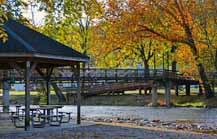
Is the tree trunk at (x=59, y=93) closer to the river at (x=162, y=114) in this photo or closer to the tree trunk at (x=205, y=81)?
the tree trunk at (x=205, y=81)

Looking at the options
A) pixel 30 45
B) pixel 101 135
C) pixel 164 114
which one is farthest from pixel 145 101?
pixel 101 135

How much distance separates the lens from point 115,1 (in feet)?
152

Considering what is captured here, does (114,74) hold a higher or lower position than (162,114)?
higher

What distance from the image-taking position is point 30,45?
18.8 meters

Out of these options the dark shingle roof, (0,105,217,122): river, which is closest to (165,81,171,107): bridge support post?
(0,105,217,122): river

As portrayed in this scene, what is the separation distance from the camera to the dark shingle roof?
1834 cm

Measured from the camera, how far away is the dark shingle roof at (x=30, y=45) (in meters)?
18.3

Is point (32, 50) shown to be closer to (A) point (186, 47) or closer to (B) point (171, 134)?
(B) point (171, 134)

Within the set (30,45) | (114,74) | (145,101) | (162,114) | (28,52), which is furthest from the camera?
(145,101)

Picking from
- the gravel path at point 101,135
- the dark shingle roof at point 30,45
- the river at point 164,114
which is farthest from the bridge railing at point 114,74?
the gravel path at point 101,135

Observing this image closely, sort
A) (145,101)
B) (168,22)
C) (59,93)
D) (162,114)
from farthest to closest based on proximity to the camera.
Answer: (59,93) < (145,101) < (168,22) < (162,114)

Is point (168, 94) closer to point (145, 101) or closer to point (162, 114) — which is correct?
point (145, 101)

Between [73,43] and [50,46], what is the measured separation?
44.6 m

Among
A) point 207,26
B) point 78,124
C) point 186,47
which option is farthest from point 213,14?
point 78,124
